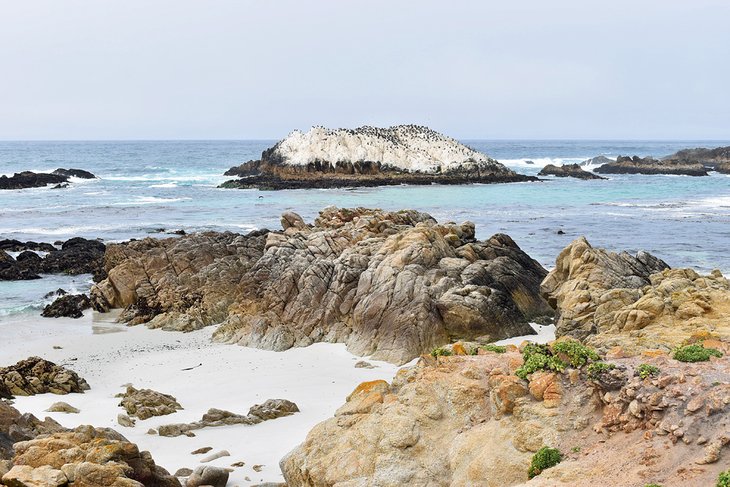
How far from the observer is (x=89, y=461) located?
1246cm

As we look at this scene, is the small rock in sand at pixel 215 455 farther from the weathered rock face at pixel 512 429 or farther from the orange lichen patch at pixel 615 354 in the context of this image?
the orange lichen patch at pixel 615 354

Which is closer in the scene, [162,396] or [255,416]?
[255,416]

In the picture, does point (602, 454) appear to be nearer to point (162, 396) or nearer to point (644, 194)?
point (162, 396)

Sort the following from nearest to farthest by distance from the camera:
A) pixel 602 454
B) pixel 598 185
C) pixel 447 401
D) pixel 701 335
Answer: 1. pixel 602 454
2. pixel 447 401
3. pixel 701 335
4. pixel 598 185

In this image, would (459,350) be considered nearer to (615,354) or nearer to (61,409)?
(615,354)

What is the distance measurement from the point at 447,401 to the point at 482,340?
10.7 metres

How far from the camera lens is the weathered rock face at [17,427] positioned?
46.6 ft

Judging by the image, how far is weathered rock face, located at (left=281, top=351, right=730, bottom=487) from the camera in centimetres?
1070

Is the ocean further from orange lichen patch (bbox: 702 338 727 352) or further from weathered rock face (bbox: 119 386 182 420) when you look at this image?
orange lichen patch (bbox: 702 338 727 352)

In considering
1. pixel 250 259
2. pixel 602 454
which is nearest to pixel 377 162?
pixel 250 259

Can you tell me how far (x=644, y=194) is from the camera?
3206 inches

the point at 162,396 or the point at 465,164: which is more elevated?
the point at 465,164

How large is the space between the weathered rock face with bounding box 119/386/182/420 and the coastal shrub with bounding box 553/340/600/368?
421 inches

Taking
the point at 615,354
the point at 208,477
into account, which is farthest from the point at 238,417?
the point at 615,354
